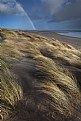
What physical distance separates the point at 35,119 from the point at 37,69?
6.44 ft

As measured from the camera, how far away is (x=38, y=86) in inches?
294

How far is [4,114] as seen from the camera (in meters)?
6.42

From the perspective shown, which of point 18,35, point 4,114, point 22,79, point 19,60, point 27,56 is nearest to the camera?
point 4,114

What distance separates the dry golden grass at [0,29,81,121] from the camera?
672cm

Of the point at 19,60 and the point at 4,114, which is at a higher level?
the point at 19,60

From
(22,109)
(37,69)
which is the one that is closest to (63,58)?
(37,69)

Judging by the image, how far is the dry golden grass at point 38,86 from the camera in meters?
6.72

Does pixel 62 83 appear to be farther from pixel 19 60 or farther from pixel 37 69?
pixel 19 60

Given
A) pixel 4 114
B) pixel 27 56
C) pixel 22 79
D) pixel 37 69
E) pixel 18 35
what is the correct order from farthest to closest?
1. pixel 18 35
2. pixel 27 56
3. pixel 37 69
4. pixel 22 79
5. pixel 4 114

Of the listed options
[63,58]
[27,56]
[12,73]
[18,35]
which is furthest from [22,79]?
[18,35]

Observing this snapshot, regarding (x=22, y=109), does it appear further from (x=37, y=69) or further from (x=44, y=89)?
(x=37, y=69)

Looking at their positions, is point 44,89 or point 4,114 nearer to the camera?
point 4,114

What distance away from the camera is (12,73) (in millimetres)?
7750

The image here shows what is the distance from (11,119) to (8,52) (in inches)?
131
